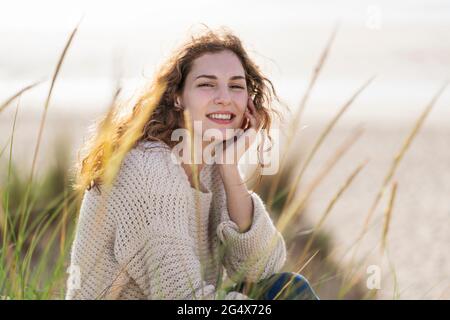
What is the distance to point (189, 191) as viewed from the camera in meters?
2.40

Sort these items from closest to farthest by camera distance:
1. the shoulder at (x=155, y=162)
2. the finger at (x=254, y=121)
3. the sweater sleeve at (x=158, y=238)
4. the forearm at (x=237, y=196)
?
the sweater sleeve at (x=158, y=238), the shoulder at (x=155, y=162), the forearm at (x=237, y=196), the finger at (x=254, y=121)

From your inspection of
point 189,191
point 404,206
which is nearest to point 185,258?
point 189,191

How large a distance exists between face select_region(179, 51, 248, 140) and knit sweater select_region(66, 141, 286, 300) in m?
0.21

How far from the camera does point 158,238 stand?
2.16 m

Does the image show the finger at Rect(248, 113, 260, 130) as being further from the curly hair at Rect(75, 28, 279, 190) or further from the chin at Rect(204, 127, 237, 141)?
the chin at Rect(204, 127, 237, 141)

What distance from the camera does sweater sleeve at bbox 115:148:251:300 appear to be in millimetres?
2092

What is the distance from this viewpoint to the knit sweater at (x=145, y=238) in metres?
2.11

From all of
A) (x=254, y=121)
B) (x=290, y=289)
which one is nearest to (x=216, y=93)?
(x=254, y=121)

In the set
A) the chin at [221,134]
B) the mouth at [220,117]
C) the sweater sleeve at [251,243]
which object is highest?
the mouth at [220,117]

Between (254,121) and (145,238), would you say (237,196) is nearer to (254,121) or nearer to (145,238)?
(254,121)

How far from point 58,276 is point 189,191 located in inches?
27.8

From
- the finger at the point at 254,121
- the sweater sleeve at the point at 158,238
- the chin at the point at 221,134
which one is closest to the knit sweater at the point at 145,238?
the sweater sleeve at the point at 158,238

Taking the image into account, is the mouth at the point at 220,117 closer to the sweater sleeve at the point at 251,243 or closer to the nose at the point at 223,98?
the nose at the point at 223,98

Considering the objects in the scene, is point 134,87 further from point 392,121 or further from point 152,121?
point 392,121
